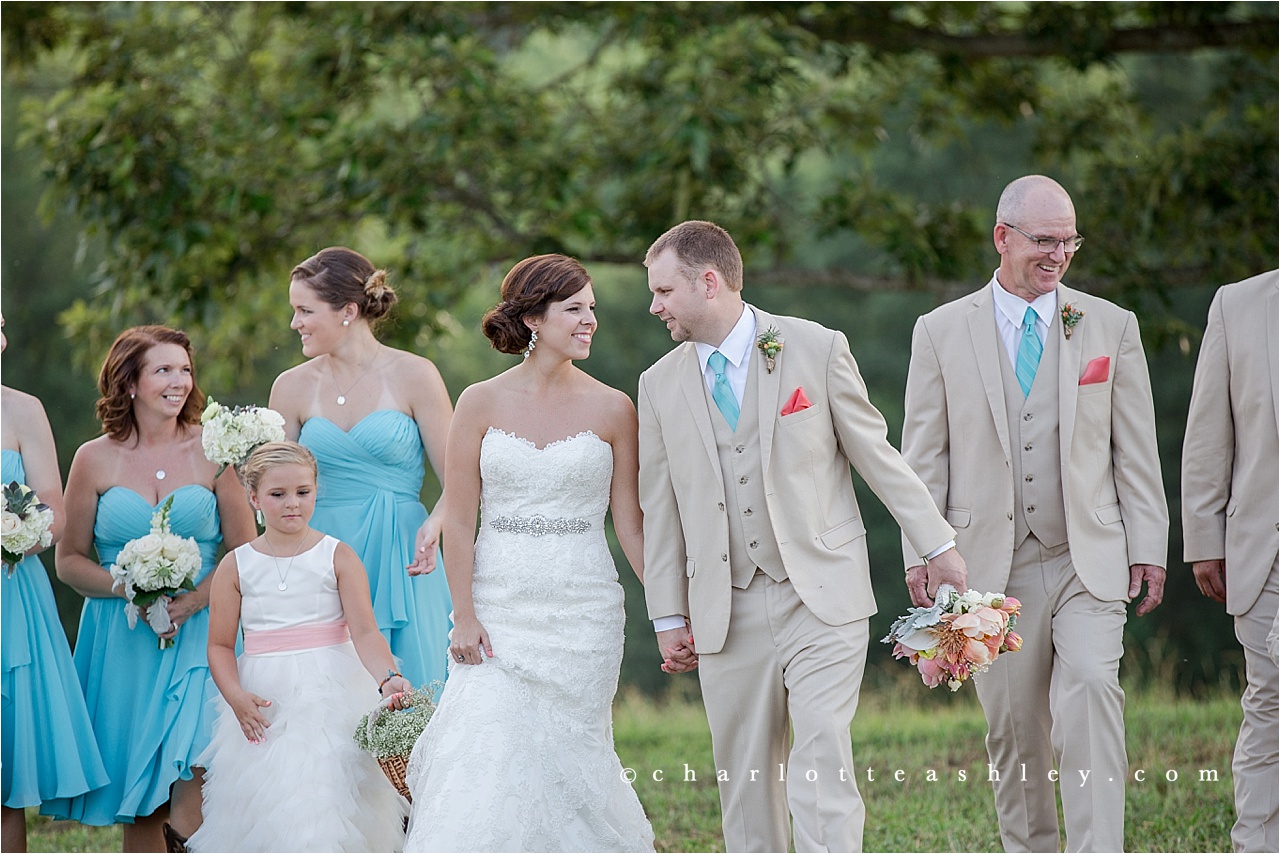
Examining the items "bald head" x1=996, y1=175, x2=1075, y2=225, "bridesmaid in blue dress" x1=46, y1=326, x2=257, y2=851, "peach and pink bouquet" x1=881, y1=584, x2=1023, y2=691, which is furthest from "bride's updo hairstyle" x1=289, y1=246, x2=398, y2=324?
"peach and pink bouquet" x1=881, y1=584, x2=1023, y2=691

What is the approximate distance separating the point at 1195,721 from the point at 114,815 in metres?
5.89

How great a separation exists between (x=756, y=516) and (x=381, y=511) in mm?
2084

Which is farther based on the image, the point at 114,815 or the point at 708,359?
the point at 114,815

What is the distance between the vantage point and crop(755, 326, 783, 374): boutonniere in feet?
15.6

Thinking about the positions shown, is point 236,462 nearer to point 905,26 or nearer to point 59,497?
point 59,497

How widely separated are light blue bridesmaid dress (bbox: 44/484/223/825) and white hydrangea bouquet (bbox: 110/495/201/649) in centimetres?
12

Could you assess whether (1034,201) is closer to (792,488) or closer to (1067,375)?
(1067,375)

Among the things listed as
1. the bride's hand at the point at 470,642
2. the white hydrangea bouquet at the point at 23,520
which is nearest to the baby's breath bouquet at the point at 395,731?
the bride's hand at the point at 470,642

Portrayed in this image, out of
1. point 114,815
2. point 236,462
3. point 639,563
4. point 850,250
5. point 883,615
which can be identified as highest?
point 850,250

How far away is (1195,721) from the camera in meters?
8.21

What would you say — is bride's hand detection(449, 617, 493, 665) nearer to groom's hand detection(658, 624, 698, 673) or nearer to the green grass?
groom's hand detection(658, 624, 698, 673)

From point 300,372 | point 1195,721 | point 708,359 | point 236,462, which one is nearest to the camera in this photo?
point 708,359

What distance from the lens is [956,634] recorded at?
455 cm

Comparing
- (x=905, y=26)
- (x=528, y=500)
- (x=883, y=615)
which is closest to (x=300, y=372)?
(x=528, y=500)
